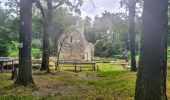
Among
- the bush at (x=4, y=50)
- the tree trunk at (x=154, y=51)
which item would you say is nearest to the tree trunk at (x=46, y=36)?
the tree trunk at (x=154, y=51)

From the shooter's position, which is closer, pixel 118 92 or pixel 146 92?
pixel 146 92

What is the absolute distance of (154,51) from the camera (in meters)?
8.83

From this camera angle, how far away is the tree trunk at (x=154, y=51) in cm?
881

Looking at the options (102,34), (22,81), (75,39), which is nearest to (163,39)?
(22,81)

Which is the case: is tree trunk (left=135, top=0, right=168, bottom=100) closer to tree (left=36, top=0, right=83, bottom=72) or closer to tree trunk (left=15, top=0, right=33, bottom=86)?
tree trunk (left=15, top=0, right=33, bottom=86)

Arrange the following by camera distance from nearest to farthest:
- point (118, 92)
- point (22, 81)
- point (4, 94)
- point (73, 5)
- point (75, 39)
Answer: point (4, 94) < point (118, 92) < point (22, 81) < point (73, 5) < point (75, 39)

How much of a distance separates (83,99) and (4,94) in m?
3.06

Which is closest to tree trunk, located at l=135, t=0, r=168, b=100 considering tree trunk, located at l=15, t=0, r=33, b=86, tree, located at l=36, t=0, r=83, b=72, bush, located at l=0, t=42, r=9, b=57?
tree trunk, located at l=15, t=0, r=33, b=86

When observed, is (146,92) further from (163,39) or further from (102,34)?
(102,34)

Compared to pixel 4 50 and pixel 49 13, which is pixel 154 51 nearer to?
pixel 49 13

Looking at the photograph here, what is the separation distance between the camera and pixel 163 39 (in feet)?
29.1

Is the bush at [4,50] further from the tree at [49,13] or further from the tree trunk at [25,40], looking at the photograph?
the tree trunk at [25,40]

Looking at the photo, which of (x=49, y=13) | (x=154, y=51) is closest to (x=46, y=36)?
(x=49, y=13)

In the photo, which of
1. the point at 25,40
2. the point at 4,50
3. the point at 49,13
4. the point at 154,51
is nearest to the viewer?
the point at 154,51
